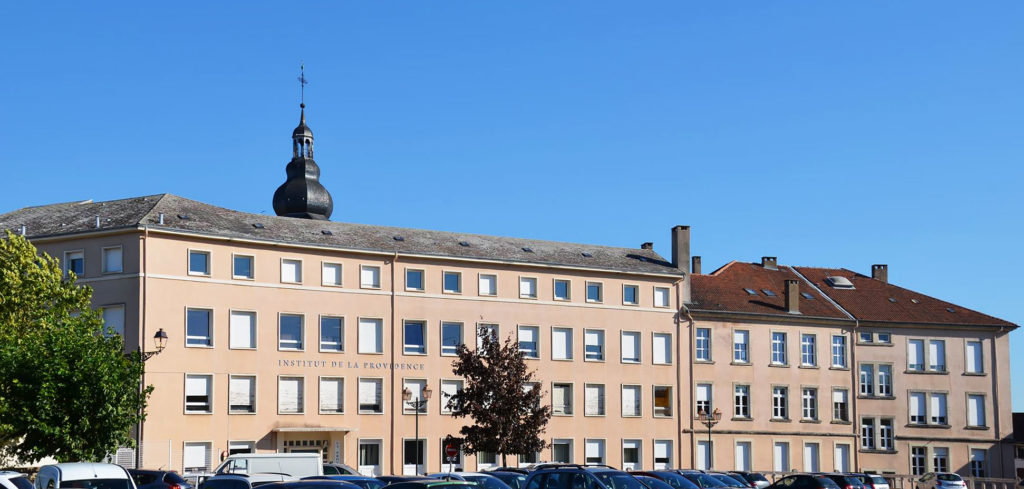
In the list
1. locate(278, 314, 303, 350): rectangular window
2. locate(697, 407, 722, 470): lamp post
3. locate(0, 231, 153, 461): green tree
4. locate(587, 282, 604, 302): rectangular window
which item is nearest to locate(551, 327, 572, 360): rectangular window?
locate(587, 282, 604, 302): rectangular window

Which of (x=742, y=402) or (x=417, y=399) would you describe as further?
(x=742, y=402)

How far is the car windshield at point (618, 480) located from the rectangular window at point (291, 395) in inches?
1060

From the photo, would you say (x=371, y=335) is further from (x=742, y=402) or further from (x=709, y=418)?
(x=742, y=402)

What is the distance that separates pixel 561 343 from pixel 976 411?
75.6ft

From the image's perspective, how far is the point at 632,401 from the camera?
63125 mm

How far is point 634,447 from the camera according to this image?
6272cm

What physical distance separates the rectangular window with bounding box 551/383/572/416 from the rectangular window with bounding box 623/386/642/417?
2951mm

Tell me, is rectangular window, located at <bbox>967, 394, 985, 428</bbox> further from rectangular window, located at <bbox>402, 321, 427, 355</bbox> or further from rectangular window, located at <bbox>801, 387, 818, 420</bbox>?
rectangular window, located at <bbox>402, 321, 427, 355</bbox>

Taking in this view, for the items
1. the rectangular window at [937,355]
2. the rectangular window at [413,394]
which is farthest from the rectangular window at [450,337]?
the rectangular window at [937,355]

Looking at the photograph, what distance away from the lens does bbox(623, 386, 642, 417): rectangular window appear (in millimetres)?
62875

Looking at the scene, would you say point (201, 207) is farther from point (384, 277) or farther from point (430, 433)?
point (430, 433)

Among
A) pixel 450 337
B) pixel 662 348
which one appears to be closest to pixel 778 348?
pixel 662 348

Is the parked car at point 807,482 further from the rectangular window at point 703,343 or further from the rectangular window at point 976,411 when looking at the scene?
the rectangular window at point 976,411

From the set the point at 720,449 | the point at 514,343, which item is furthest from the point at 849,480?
the point at 720,449
